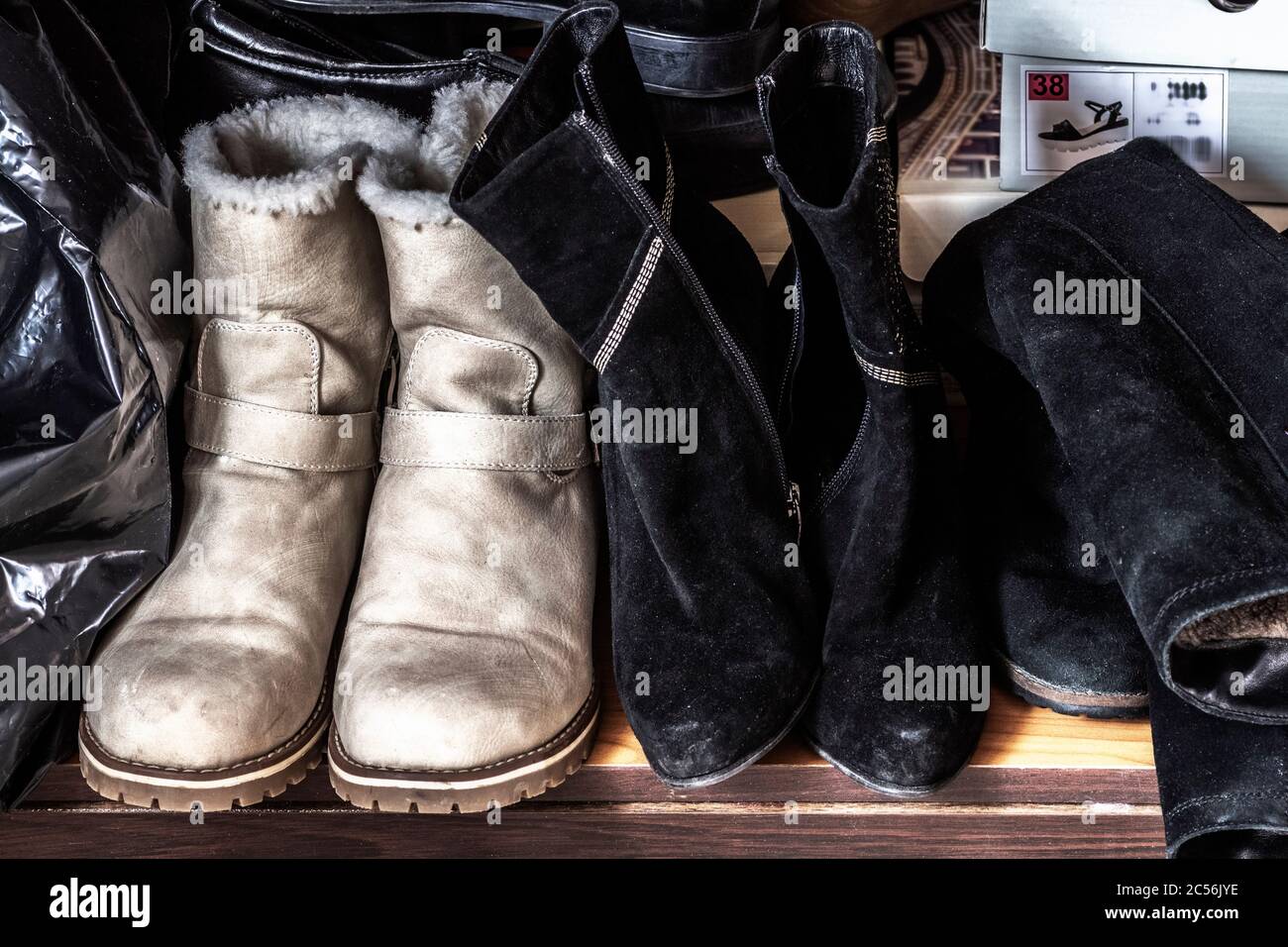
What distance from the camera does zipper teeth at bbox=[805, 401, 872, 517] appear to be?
60 cm

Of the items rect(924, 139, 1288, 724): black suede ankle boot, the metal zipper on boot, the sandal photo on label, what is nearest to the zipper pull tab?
the metal zipper on boot

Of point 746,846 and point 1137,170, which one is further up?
point 1137,170

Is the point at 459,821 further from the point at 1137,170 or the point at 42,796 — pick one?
the point at 1137,170

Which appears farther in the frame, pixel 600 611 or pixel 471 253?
pixel 600 611

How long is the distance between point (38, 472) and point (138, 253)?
0.13 metres

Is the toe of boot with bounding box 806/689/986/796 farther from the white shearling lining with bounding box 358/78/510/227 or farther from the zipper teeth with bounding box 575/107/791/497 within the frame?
the white shearling lining with bounding box 358/78/510/227

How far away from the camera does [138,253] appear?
616 millimetres

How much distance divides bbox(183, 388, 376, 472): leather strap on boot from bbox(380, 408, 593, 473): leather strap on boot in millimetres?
34

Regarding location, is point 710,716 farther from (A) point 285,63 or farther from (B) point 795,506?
(A) point 285,63

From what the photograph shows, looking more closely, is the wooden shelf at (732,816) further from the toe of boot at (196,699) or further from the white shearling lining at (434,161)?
the white shearling lining at (434,161)

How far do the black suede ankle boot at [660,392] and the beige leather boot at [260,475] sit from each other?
131 millimetres

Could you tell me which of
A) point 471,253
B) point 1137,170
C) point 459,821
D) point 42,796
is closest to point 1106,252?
point 1137,170

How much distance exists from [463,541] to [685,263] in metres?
0.21
